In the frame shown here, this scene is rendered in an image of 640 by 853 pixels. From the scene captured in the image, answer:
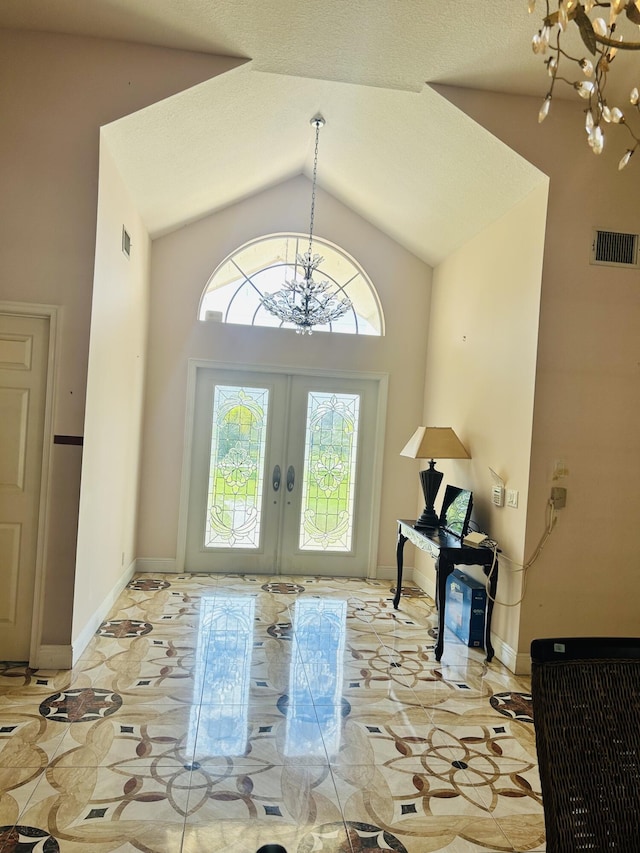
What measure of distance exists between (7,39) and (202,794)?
4.01m

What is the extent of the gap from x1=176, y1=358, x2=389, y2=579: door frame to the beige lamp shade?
1187 mm

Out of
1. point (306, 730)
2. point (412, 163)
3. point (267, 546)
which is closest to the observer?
point (306, 730)

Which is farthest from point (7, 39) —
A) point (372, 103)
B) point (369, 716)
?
point (369, 716)

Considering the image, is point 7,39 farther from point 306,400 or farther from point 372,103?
point 306,400

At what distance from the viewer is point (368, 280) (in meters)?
6.00

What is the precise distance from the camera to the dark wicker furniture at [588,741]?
3.84 ft

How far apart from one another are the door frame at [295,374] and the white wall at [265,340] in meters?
0.05

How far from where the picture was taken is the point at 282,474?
19.4ft

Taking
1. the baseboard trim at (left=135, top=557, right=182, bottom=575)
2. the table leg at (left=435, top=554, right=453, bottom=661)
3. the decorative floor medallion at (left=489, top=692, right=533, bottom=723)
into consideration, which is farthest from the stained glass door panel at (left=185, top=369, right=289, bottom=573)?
the decorative floor medallion at (left=489, top=692, right=533, bottom=723)

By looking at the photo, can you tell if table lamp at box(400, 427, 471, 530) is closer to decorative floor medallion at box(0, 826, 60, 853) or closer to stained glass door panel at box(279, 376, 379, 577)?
stained glass door panel at box(279, 376, 379, 577)

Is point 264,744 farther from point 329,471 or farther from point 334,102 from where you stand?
point 334,102

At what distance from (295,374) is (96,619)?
2.87 meters

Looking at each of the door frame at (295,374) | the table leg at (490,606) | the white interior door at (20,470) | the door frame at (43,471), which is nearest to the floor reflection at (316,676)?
the table leg at (490,606)

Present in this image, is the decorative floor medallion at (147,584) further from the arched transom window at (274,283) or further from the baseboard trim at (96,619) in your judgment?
Answer: the arched transom window at (274,283)
